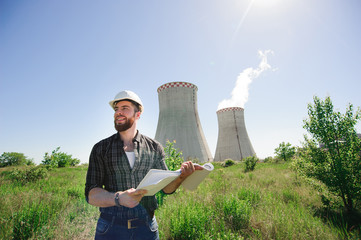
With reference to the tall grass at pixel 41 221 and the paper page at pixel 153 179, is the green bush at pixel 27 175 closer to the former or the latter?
the tall grass at pixel 41 221

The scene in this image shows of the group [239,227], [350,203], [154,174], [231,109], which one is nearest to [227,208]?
[239,227]

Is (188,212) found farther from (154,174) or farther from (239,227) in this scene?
(154,174)

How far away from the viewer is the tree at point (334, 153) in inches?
117

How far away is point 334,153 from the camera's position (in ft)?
10.4

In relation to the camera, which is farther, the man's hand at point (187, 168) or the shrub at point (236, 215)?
the shrub at point (236, 215)

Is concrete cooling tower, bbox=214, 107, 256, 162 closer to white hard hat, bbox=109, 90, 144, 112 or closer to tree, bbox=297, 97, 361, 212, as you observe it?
tree, bbox=297, 97, 361, 212

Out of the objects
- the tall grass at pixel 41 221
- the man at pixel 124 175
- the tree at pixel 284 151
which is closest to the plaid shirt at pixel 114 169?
the man at pixel 124 175

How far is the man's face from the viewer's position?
1.18 m

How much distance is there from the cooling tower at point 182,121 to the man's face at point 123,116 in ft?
43.7

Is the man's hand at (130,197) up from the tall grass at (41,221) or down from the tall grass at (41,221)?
up

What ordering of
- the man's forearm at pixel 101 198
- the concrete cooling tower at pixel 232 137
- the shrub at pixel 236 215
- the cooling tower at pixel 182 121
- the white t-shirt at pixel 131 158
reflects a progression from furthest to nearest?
the concrete cooling tower at pixel 232 137 < the cooling tower at pixel 182 121 < the shrub at pixel 236 215 < the white t-shirt at pixel 131 158 < the man's forearm at pixel 101 198

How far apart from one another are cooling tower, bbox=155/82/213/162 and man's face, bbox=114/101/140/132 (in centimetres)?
1333

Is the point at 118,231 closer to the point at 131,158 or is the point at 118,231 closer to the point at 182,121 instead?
the point at 131,158

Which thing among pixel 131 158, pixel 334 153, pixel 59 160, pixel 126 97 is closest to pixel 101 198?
pixel 131 158
